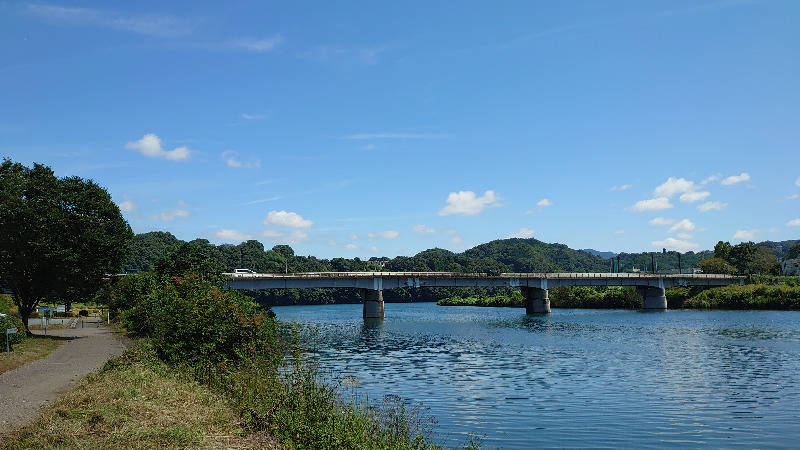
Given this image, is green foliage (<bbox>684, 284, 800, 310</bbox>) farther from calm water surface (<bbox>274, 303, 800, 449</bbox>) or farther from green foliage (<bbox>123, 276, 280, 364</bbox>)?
green foliage (<bbox>123, 276, 280, 364</bbox>)

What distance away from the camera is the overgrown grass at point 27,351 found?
34.6 m

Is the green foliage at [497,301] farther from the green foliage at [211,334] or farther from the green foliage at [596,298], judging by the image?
the green foliage at [211,334]

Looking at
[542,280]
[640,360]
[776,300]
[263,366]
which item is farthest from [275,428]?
[776,300]

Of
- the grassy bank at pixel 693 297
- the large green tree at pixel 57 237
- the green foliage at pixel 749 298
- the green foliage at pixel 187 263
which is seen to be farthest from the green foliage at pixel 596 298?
the large green tree at pixel 57 237

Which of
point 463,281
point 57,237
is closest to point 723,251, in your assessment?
point 463,281

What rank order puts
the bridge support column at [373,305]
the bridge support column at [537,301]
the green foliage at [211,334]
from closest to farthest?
the green foliage at [211,334]
the bridge support column at [373,305]
the bridge support column at [537,301]

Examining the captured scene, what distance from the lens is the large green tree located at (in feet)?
161

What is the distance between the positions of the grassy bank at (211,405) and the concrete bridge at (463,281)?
62240mm

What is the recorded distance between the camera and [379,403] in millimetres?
26891

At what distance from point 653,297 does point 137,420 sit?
131 metres

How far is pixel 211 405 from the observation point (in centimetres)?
1866

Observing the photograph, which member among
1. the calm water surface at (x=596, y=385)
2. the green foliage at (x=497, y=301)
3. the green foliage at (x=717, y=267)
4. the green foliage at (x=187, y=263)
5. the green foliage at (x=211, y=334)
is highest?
the green foliage at (x=187, y=263)

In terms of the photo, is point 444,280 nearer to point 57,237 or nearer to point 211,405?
point 57,237

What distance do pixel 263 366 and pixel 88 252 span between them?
32912mm
